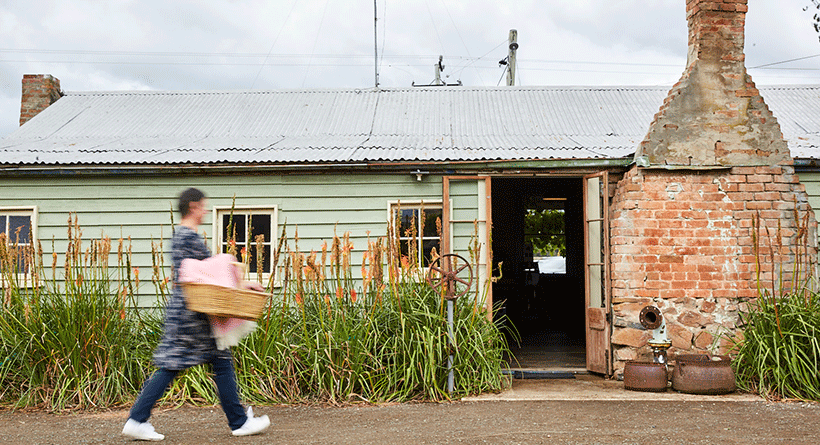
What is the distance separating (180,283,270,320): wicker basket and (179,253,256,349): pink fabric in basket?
0.04 m

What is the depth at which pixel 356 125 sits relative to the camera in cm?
913

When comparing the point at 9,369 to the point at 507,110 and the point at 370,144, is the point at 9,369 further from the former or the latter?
the point at 507,110

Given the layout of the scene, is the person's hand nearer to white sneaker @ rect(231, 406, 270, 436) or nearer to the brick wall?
white sneaker @ rect(231, 406, 270, 436)

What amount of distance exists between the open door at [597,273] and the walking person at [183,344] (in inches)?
164

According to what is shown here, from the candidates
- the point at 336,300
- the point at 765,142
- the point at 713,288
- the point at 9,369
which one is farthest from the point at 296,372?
the point at 765,142

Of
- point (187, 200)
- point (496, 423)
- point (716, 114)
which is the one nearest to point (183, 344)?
point (187, 200)

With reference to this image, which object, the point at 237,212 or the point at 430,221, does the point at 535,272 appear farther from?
the point at 237,212

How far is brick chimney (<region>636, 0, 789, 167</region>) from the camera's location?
655cm

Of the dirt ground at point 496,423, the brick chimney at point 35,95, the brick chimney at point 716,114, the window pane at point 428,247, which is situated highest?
the brick chimney at point 35,95

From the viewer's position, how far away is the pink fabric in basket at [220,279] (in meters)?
3.89

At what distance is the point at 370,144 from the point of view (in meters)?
8.12

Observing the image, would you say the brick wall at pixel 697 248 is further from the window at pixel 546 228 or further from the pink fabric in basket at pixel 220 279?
the window at pixel 546 228

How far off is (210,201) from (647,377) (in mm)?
5153

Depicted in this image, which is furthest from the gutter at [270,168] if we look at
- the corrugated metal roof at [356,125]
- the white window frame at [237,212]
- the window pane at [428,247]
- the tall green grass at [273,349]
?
the tall green grass at [273,349]
